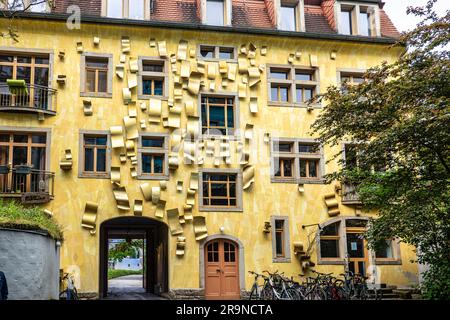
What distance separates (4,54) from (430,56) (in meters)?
14.0

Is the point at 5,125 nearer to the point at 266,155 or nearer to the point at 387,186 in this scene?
the point at 266,155

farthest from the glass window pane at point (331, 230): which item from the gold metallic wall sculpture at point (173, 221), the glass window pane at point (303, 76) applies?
the glass window pane at point (303, 76)

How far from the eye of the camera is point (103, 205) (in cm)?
A: 1933

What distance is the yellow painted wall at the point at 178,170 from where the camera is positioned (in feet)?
62.5

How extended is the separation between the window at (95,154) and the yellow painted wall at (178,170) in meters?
0.23

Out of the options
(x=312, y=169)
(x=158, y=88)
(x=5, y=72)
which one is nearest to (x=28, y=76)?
(x=5, y=72)

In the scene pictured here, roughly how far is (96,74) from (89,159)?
3053 millimetres

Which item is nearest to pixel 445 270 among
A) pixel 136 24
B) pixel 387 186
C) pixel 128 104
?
pixel 387 186

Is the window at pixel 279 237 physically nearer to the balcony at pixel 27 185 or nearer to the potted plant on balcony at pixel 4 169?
the balcony at pixel 27 185

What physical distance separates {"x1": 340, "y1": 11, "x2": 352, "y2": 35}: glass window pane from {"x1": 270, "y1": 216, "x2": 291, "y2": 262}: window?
26.2 feet

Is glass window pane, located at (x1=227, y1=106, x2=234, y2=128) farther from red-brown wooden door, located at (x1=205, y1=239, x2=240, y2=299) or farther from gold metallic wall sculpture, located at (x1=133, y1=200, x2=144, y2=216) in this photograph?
gold metallic wall sculpture, located at (x1=133, y1=200, x2=144, y2=216)

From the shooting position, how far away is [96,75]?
20328 millimetres

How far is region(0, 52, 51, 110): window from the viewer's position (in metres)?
19.1
